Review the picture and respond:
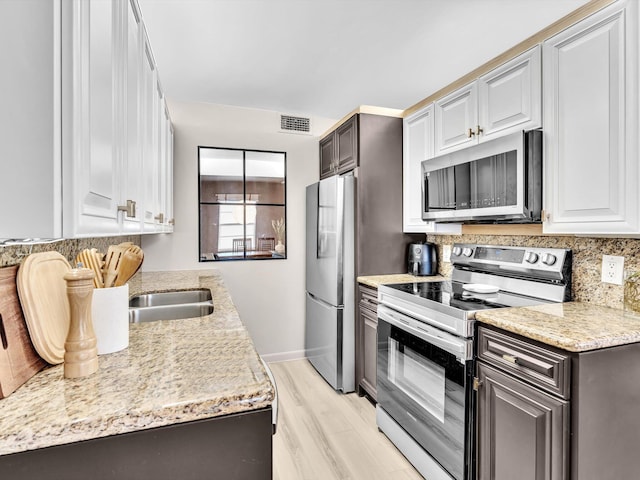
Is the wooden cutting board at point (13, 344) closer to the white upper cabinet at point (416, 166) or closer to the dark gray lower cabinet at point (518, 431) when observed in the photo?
the dark gray lower cabinet at point (518, 431)

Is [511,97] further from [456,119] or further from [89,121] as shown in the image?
[89,121]

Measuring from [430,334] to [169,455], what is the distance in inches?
53.3

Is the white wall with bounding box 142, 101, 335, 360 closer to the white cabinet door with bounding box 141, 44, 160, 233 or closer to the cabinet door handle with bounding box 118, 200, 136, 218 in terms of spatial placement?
the white cabinet door with bounding box 141, 44, 160, 233

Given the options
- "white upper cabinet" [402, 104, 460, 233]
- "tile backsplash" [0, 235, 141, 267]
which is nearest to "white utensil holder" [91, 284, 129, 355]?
"tile backsplash" [0, 235, 141, 267]

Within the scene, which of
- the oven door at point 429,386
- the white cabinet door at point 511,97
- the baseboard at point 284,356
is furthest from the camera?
the baseboard at point 284,356

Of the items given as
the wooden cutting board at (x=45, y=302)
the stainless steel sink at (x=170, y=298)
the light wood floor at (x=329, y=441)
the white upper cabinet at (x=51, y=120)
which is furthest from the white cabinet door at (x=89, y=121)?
the light wood floor at (x=329, y=441)

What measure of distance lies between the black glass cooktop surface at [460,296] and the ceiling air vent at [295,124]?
2.06 meters

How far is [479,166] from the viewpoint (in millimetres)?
1995

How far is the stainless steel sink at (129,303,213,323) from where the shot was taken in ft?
6.40

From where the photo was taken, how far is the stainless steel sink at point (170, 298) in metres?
2.24

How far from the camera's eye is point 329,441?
219cm

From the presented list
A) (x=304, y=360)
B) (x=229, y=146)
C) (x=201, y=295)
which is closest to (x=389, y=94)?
(x=229, y=146)

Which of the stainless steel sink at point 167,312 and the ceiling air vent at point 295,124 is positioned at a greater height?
the ceiling air vent at point 295,124

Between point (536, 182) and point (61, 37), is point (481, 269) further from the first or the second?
point (61, 37)
